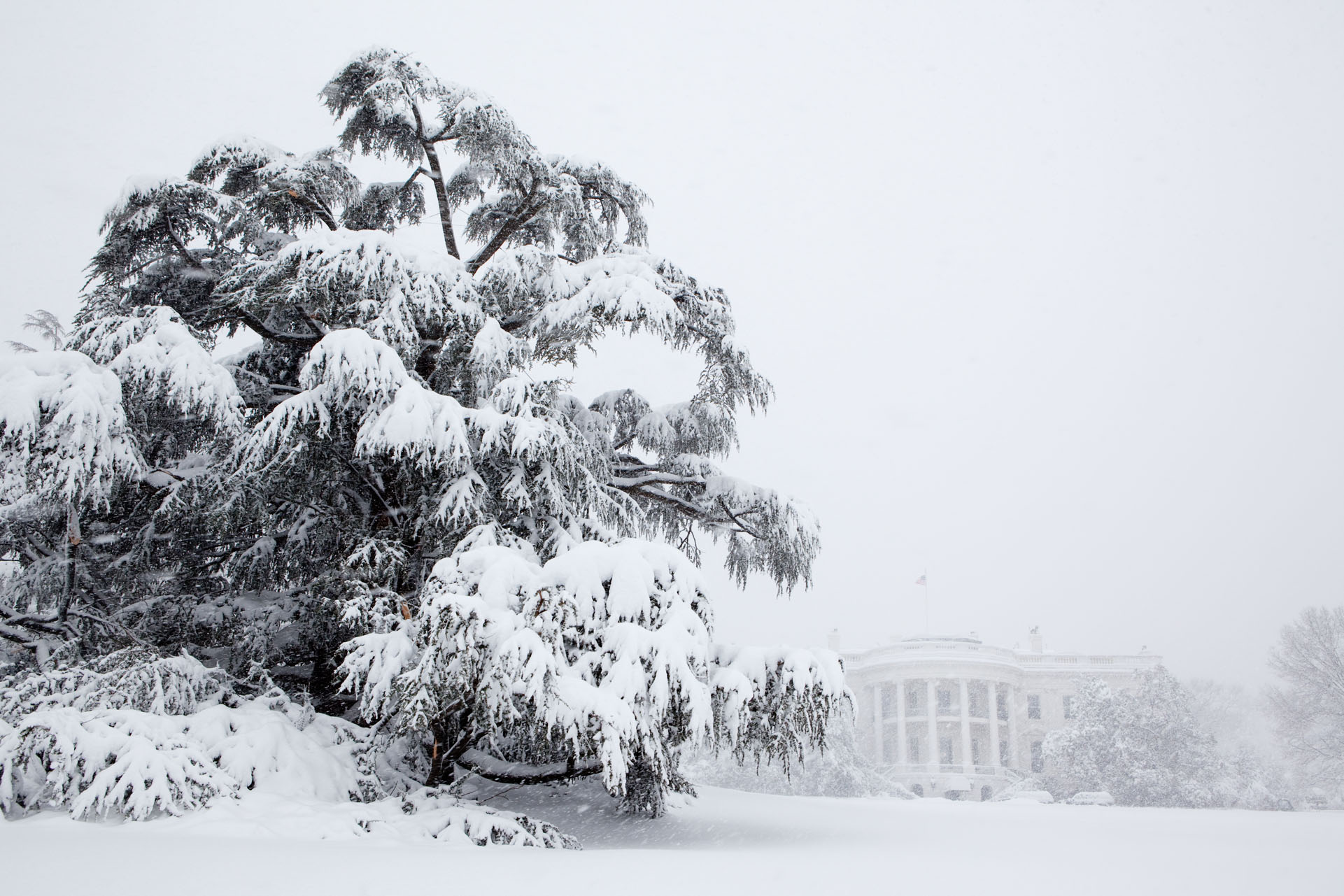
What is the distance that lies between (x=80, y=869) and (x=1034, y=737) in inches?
1977

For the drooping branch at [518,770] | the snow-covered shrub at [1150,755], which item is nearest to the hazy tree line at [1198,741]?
the snow-covered shrub at [1150,755]

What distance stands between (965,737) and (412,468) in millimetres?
42750

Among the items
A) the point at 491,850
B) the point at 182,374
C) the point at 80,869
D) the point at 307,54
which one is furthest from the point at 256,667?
the point at 307,54

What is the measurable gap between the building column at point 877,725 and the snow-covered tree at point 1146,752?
1918 centimetres

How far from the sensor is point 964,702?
4347 centimetres

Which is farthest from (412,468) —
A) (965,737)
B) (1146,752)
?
(965,737)

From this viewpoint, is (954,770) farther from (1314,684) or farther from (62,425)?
(62,425)

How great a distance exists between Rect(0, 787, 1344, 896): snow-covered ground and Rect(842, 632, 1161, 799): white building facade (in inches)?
1607

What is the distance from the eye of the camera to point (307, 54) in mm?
185125

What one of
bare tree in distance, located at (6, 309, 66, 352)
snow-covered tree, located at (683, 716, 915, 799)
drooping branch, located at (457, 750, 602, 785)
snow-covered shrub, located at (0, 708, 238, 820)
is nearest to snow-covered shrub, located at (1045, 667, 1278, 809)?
snow-covered tree, located at (683, 716, 915, 799)

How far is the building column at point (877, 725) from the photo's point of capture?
45.4m

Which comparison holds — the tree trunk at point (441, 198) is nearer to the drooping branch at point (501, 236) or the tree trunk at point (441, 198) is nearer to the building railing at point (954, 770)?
the drooping branch at point (501, 236)

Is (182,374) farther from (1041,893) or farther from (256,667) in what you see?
(1041,893)

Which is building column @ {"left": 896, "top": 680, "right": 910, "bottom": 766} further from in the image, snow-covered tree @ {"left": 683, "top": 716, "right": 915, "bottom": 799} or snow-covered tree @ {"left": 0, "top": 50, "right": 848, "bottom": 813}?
snow-covered tree @ {"left": 0, "top": 50, "right": 848, "bottom": 813}
